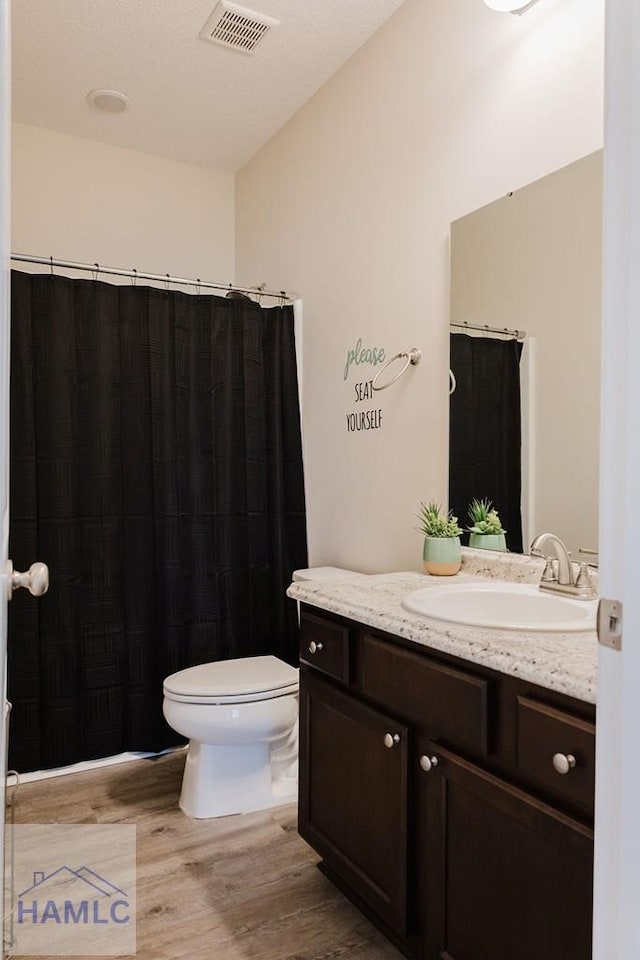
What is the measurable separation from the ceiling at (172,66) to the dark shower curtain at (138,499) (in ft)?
2.70

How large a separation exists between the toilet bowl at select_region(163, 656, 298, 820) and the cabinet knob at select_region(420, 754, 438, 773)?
2.97 ft

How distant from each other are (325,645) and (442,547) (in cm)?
46

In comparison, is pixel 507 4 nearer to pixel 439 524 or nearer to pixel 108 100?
pixel 439 524

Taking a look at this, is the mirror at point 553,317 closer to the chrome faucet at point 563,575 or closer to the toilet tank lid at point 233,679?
the chrome faucet at point 563,575

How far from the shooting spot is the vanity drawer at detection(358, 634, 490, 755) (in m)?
1.22

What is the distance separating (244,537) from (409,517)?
2.78ft

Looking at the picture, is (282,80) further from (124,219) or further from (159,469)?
(159,469)

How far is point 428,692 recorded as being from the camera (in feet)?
4.44

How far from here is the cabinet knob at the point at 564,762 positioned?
1.03 m

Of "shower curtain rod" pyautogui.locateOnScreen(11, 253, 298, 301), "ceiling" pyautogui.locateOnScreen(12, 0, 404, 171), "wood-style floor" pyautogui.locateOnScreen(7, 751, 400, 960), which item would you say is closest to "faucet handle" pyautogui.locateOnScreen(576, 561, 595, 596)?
"wood-style floor" pyautogui.locateOnScreen(7, 751, 400, 960)

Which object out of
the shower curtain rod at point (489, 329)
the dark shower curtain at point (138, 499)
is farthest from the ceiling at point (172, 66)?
the shower curtain rod at point (489, 329)

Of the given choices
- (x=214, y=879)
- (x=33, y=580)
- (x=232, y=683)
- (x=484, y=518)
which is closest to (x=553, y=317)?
(x=484, y=518)

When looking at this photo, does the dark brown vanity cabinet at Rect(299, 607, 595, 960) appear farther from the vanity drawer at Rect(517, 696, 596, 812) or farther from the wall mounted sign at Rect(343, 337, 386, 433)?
the wall mounted sign at Rect(343, 337, 386, 433)

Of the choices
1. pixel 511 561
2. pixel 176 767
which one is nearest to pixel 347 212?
pixel 511 561
